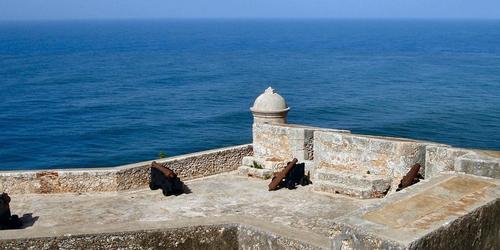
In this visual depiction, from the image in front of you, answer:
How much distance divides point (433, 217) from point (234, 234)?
2.40m

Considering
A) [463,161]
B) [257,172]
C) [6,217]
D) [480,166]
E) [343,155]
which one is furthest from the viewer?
[257,172]

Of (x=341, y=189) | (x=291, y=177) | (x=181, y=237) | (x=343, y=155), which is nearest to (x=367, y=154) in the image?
(x=343, y=155)

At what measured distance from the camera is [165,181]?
41.9ft

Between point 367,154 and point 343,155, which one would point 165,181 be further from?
point 367,154

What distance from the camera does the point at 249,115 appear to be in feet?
159

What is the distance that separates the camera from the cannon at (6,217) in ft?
34.9

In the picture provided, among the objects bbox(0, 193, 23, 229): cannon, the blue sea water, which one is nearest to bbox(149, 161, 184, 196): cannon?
bbox(0, 193, 23, 229): cannon

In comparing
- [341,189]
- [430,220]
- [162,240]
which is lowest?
[341,189]

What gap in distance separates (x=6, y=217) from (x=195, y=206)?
3352mm

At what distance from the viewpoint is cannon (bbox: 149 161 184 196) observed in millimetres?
12719

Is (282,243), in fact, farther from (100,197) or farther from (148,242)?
(100,197)

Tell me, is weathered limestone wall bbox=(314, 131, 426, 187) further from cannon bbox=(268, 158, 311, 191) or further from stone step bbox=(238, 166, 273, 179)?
stone step bbox=(238, 166, 273, 179)

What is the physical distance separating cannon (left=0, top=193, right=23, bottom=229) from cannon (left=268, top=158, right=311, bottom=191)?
4.95 meters

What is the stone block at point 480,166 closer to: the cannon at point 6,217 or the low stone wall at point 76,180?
the low stone wall at point 76,180
